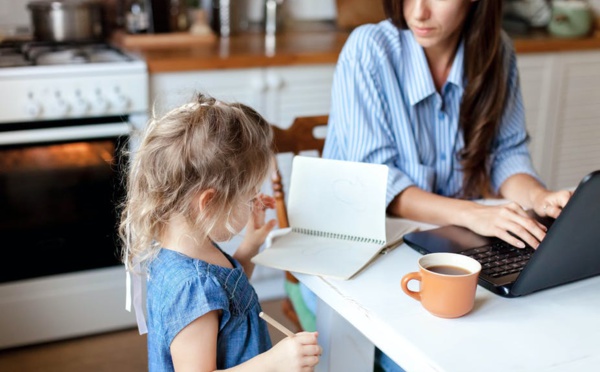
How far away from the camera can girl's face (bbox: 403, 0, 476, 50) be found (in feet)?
5.38

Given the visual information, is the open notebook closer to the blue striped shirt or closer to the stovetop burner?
the blue striped shirt

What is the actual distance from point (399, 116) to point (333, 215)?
400mm

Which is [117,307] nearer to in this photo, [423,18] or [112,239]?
[112,239]

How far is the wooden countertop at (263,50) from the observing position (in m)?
2.43

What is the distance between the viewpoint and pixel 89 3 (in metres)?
2.77

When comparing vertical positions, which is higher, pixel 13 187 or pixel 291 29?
pixel 291 29

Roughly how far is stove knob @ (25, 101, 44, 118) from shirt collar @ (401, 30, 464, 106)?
3.72 feet

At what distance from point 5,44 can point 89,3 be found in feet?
1.06

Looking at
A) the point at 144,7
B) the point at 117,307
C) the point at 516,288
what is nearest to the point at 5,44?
the point at 144,7

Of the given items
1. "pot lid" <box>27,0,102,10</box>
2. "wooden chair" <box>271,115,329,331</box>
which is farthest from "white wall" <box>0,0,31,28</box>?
"wooden chair" <box>271,115,329,331</box>

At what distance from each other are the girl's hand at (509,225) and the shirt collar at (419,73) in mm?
380

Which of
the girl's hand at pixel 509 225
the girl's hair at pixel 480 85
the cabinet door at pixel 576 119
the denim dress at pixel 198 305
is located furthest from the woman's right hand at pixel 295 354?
the cabinet door at pixel 576 119

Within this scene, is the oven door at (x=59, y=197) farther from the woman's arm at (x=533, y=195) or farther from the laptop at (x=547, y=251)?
the laptop at (x=547, y=251)

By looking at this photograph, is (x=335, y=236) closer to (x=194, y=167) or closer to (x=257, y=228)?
(x=257, y=228)
